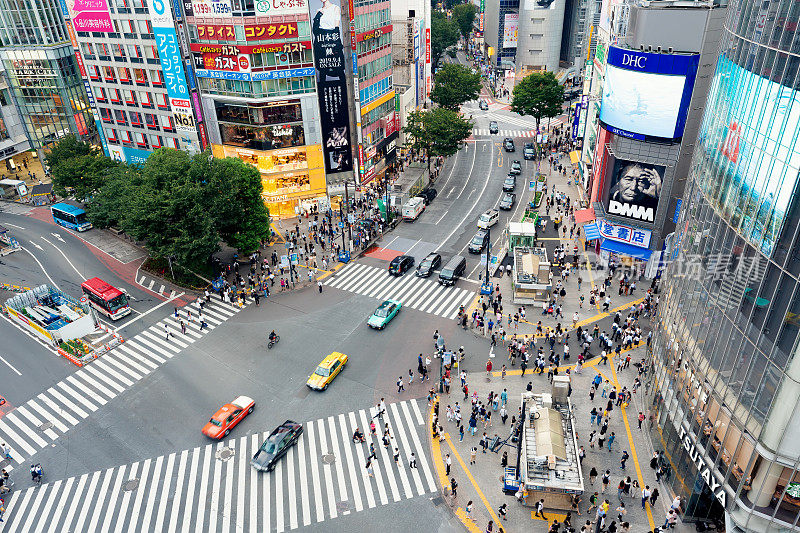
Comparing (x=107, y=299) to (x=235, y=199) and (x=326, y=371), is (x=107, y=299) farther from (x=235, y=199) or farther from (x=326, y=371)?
(x=326, y=371)

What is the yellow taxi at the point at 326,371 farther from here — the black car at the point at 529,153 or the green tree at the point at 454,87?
the green tree at the point at 454,87

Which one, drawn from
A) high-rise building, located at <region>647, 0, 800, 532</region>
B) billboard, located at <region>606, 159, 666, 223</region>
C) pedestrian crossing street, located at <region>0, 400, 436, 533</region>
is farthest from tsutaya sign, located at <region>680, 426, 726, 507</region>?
billboard, located at <region>606, 159, 666, 223</region>

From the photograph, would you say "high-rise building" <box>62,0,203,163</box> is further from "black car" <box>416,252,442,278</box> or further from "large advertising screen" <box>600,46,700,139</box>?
"large advertising screen" <box>600,46,700,139</box>

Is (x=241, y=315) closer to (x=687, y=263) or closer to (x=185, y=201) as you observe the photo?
(x=185, y=201)

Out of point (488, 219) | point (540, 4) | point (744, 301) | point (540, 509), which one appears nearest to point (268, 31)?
point (488, 219)

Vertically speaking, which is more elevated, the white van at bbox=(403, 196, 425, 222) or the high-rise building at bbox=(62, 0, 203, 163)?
the high-rise building at bbox=(62, 0, 203, 163)

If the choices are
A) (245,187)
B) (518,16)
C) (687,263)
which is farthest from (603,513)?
(518,16)
